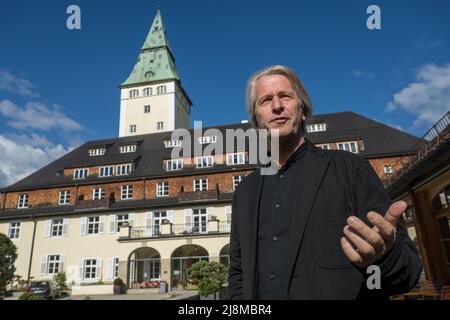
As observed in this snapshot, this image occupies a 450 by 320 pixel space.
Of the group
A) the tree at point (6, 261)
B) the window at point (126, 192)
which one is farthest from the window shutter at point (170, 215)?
the tree at point (6, 261)

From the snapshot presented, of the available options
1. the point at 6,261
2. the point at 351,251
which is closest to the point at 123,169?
the point at 6,261

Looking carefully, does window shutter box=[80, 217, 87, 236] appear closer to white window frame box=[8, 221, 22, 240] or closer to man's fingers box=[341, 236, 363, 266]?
white window frame box=[8, 221, 22, 240]

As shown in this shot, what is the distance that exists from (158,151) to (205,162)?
7042 millimetres

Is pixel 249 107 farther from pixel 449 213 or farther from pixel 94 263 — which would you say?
pixel 94 263

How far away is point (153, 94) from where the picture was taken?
58.5m

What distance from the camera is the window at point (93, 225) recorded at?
3142 centimetres

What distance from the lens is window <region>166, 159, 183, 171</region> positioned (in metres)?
34.2

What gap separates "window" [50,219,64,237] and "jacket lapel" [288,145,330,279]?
33.9 metres

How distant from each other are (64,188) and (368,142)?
28021 millimetres

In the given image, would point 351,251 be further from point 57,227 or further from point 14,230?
point 14,230

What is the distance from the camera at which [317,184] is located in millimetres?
1821

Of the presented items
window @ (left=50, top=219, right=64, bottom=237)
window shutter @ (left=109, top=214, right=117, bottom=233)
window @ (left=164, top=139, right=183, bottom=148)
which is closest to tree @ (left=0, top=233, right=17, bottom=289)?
window @ (left=50, top=219, right=64, bottom=237)

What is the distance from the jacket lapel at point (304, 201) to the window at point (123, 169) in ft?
113

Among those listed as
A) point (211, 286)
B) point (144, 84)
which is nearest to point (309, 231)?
point (211, 286)
